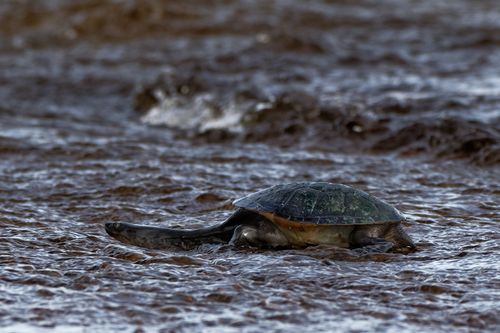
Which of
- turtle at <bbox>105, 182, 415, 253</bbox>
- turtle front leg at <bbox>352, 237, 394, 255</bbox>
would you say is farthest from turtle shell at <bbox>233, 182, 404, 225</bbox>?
turtle front leg at <bbox>352, 237, 394, 255</bbox>

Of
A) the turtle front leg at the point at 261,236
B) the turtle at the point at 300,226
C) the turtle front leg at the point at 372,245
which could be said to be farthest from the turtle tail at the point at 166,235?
the turtle front leg at the point at 372,245

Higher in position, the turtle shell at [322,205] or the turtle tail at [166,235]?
the turtle shell at [322,205]

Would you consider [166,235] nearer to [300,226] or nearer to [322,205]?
[300,226]

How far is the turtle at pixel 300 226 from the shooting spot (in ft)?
17.4

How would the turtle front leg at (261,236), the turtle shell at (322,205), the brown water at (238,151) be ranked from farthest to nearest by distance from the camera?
the turtle front leg at (261,236)
the turtle shell at (322,205)
the brown water at (238,151)

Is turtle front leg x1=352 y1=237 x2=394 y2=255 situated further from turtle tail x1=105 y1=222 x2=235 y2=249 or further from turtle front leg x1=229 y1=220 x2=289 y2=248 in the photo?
turtle tail x1=105 y1=222 x2=235 y2=249

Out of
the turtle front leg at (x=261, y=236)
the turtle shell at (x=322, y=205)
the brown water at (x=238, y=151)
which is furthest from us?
the turtle front leg at (x=261, y=236)

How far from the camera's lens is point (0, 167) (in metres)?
8.27

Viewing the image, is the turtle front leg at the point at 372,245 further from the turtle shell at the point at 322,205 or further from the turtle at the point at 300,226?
the turtle shell at the point at 322,205

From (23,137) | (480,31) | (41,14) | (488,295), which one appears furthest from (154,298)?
(41,14)

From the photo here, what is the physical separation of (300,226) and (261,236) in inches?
9.8

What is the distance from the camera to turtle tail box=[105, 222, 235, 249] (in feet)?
18.1

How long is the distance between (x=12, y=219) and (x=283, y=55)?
7838mm

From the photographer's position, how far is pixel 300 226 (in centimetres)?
536
